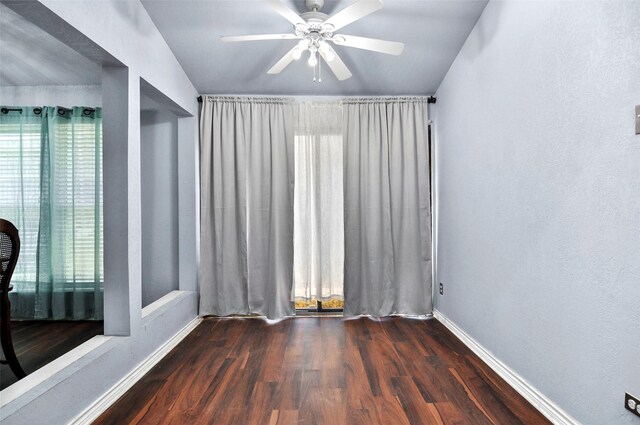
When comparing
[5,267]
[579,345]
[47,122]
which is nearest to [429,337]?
[579,345]

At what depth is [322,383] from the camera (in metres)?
2.18

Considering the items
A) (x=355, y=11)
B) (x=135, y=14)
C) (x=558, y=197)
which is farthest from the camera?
(x=135, y=14)

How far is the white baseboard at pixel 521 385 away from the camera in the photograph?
5.69 ft

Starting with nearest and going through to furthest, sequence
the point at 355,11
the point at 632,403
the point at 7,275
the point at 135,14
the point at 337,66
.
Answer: the point at 632,403 → the point at 355,11 → the point at 7,275 → the point at 135,14 → the point at 337,66

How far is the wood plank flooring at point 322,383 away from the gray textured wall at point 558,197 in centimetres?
30

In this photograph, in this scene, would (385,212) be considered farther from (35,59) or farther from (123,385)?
(35,59)

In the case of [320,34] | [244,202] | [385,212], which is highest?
[320,34]

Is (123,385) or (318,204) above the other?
(318,204)

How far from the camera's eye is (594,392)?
154cm

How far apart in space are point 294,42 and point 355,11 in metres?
1.06

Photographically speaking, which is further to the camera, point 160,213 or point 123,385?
point 160,213

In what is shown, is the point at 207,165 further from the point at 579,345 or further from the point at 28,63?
the point at 579,345

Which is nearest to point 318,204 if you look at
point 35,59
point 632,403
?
point 632,403

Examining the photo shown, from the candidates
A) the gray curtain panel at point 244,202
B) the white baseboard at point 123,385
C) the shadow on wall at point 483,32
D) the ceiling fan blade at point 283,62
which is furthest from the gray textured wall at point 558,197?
the white baseboard at point 123,385
